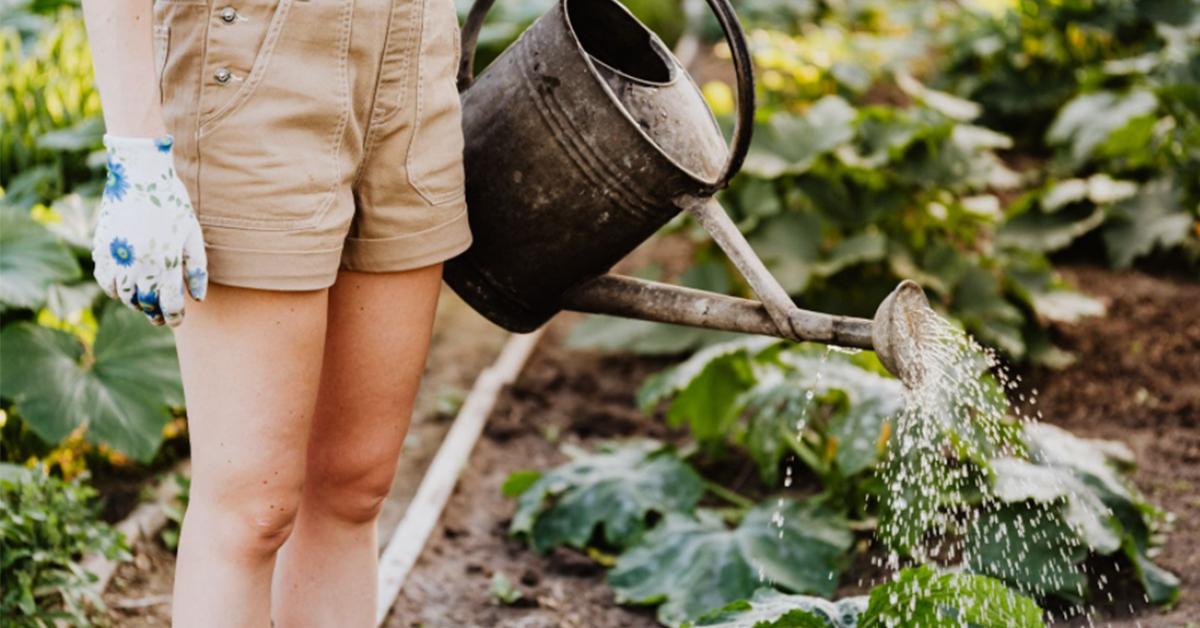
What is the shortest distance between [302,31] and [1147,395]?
275 cm

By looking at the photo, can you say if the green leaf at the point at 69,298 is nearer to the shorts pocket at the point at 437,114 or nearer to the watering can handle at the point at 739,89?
the shorts pocket at the point at 437,114

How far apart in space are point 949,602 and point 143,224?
49.0 inches

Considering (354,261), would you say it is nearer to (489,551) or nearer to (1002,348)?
(489,551)

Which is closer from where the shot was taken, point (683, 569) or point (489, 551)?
point (683, 569)

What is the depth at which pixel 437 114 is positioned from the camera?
1543mm

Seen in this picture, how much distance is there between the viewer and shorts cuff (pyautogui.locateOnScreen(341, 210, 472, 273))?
1539mm

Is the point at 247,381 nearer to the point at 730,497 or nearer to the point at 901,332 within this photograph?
the point at 901,332

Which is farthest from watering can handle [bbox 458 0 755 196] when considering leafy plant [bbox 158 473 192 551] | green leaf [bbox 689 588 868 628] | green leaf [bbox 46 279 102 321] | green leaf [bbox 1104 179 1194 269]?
green leaf [bbox 1104 179 1194 269]

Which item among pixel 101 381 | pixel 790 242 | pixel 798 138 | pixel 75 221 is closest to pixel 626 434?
pixel 790 242

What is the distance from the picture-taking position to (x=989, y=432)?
2.48 metres

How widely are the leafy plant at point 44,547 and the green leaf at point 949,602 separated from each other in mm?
1355

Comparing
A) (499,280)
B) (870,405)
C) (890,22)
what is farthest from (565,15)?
(890,22)

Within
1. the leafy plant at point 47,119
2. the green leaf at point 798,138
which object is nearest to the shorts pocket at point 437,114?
the leafy plant at point 47,119

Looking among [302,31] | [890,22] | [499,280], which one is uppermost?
[302,31]
